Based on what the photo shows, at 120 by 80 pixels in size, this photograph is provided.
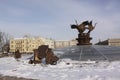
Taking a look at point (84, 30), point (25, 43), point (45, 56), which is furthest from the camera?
point (25, 43)

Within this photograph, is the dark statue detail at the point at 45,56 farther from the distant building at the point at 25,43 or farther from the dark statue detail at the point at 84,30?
the distant building at the point at 25,43

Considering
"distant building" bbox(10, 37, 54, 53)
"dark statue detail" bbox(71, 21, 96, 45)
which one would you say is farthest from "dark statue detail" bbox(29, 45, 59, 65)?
"distant building" bbox(10, 37, 54, 53)

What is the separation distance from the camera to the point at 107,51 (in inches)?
627

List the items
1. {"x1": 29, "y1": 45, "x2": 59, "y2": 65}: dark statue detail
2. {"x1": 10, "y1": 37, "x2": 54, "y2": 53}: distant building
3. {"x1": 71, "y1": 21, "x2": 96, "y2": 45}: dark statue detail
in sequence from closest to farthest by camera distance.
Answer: {"x1": 29, "y1": 45, "x2": 59, "y2": 65}: dark statue detail → {"x1": 71, "y1": 21, "x2": 96, "y2": 45}: dark statue detail → {"x1": 10, "y1": 37, "x2": 54, "y2": 53}: distant building

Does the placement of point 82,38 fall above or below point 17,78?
above

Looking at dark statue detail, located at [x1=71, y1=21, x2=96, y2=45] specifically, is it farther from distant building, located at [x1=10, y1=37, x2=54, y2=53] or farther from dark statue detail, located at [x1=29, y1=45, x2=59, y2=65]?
distant building, located at [x1=10, y1=37, x2=54, y2=53]

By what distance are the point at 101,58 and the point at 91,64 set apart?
1.68 m

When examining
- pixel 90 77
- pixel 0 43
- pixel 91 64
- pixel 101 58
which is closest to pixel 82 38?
pixel 101 58

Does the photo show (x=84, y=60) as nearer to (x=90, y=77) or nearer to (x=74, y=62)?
(x=74, y=62)

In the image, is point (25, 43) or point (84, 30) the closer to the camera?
point (84, 30)

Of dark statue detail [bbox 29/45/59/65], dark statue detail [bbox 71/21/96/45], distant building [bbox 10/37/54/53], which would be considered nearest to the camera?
dark statue detail [bbox 29/45/59/65]

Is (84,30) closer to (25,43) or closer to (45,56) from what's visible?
(45,56)

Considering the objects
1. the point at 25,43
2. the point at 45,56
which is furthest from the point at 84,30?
the point at 25,43

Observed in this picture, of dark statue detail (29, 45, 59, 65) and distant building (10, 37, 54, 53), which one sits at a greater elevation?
distant building (10, 37, 54, 53)
